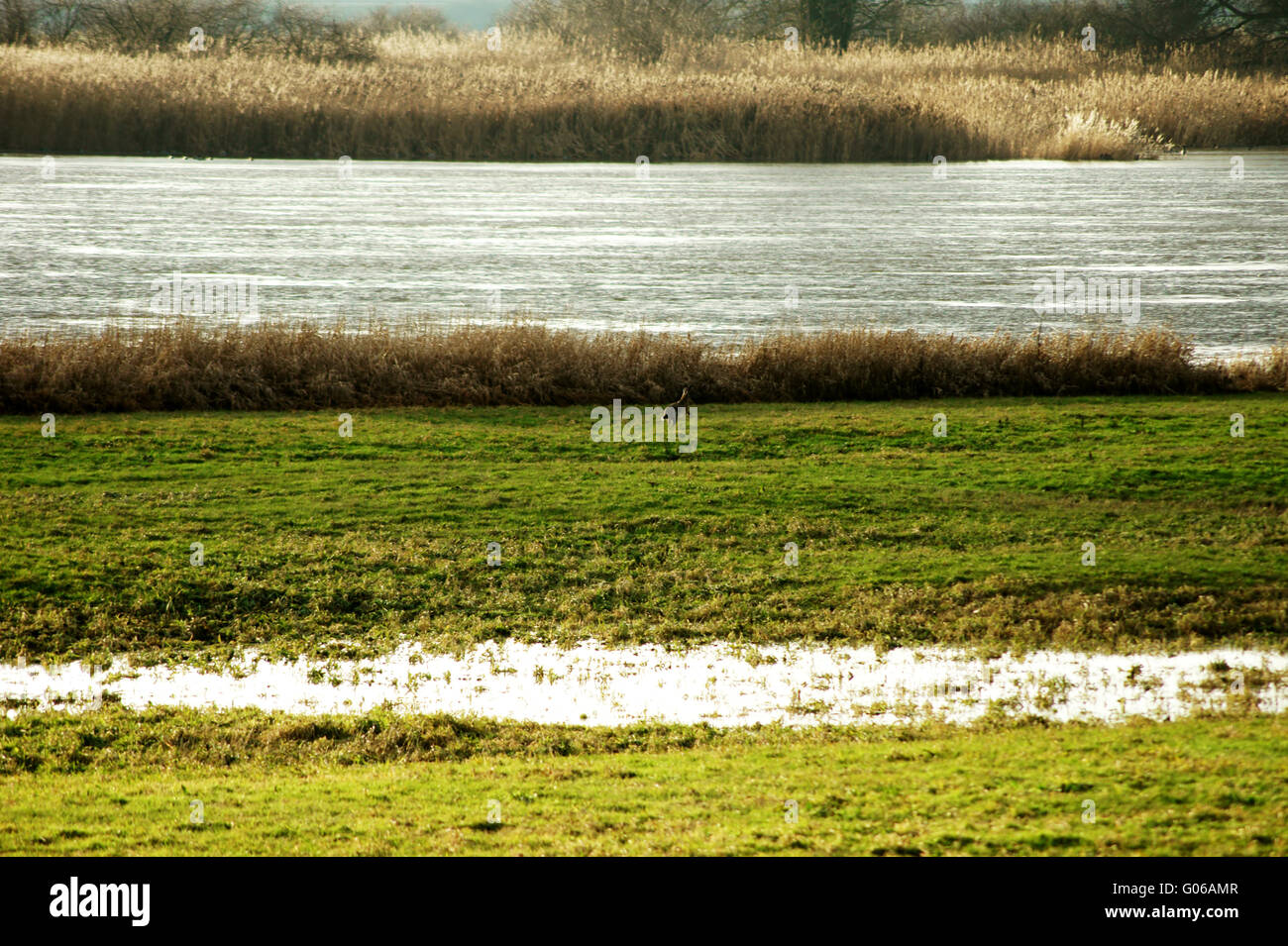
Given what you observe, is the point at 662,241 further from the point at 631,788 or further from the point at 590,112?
Answer: the point at 631,788

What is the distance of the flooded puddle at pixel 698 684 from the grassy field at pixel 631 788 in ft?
→ 1.89

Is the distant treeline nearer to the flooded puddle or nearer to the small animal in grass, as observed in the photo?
the small animal in grass

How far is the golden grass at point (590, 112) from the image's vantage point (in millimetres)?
45688

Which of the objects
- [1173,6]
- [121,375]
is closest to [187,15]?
[1173,6]

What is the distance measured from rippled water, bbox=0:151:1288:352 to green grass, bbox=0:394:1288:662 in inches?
254

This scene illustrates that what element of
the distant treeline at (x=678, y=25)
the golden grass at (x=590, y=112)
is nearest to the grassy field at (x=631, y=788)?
the golden grass at (x=590, y=112)

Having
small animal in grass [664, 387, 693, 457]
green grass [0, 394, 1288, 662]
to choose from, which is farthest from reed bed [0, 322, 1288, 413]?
green grass [0, 394, 1288, 662]

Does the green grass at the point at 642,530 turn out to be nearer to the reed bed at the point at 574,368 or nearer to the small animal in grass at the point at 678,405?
the small animal in grass at the point at 678,405

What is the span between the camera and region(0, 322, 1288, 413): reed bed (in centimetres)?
1938

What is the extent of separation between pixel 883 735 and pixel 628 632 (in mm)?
3172

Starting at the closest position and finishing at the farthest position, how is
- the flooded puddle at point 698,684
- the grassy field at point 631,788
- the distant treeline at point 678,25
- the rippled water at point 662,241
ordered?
the grassy field at point 631,788 → the flooded puddle at point 698,684 → the rippled water at point 662,241 → the distant treeline at point 678,25

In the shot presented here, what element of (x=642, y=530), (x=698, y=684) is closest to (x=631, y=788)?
(x=698, y=684)

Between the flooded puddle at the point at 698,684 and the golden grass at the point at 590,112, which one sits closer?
the flooded puddle at the point at 698,684

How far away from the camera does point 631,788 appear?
7.22m
